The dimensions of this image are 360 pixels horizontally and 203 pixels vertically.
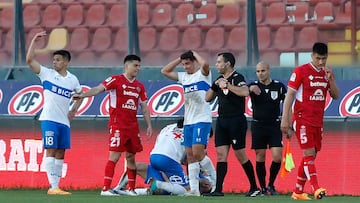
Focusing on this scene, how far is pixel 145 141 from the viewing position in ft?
59.5

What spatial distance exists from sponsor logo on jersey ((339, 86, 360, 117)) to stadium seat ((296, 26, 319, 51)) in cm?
230

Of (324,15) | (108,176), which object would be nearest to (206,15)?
(324,15)

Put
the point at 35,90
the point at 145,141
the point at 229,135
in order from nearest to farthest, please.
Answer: the point at 229,135, the point at 145,141, the point at 35,90

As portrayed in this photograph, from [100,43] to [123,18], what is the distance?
2.06ft

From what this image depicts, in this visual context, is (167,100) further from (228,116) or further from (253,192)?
(253,192)

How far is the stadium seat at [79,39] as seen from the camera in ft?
68.9

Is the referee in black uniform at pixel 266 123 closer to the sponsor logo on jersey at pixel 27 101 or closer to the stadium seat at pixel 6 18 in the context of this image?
the sponsor logo on jersey at pixel 27 101

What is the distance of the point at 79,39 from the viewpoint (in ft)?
69.1

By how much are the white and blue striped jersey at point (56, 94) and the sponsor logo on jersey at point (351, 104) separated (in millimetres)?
4036

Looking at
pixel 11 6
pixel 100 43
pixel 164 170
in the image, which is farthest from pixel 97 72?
pixel 164 170

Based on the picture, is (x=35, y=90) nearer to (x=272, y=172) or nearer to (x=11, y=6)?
(x=11, y=6)

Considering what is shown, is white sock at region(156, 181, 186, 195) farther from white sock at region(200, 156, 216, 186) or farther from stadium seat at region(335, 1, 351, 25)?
stadium seat at region(335, 1, 351, 25)

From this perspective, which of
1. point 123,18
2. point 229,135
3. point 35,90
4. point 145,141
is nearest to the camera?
point 229,135

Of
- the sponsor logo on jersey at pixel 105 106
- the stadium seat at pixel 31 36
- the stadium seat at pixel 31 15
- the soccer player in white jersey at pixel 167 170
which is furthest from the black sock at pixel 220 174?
the stadium seat at pixel 31 15
